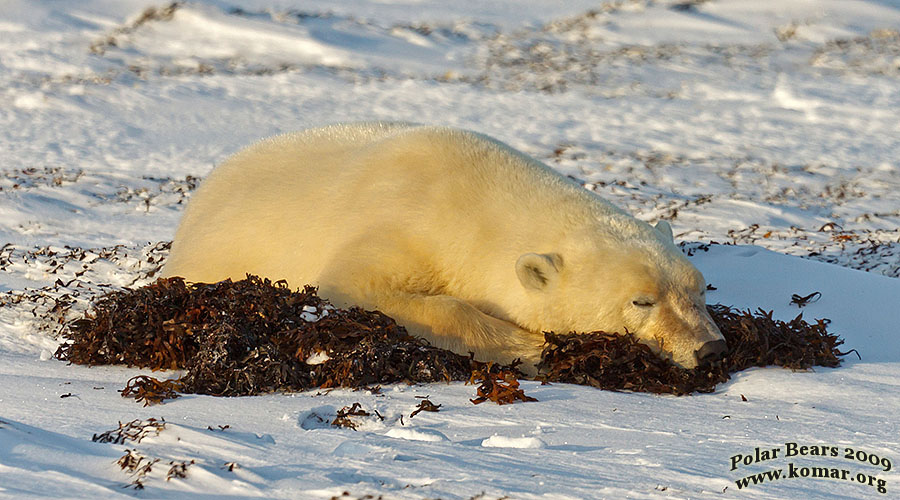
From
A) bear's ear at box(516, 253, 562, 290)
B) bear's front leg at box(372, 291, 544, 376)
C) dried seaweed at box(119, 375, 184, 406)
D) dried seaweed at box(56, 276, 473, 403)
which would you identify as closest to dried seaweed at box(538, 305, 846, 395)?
bear's front leg at box(372, 291, 544, 376)

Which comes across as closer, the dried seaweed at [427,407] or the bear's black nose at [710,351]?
the dried seaweed at [427,407]

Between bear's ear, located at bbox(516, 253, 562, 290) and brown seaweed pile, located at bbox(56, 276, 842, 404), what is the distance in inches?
9.9

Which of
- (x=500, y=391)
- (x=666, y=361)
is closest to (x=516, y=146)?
(x=666, y=361)

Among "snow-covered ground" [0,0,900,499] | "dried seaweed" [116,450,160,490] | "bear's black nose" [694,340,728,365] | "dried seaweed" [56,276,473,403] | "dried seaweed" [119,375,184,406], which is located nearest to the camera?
"dried seaweed" [116,450,160,490]

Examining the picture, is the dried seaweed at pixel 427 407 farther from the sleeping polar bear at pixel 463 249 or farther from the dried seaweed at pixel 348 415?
the sleeping polar bear at pixel 463 249

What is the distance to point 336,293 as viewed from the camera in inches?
175

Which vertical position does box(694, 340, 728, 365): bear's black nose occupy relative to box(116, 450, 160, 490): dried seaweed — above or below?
below

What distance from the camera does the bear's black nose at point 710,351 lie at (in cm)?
407

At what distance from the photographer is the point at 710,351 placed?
13.4ft

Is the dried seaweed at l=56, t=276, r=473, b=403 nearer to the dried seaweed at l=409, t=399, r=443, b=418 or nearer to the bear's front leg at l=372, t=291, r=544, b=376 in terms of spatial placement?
the bear's front leg at l=372, t=291, r=544, b=376

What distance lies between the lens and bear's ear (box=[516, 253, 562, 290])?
13.9 feet

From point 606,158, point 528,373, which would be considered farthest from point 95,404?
point 606,158

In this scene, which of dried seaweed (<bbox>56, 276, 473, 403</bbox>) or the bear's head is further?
the bear's head

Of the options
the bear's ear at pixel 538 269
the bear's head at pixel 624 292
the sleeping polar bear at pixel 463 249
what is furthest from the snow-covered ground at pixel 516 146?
the bear's ear at pixel 538 269
